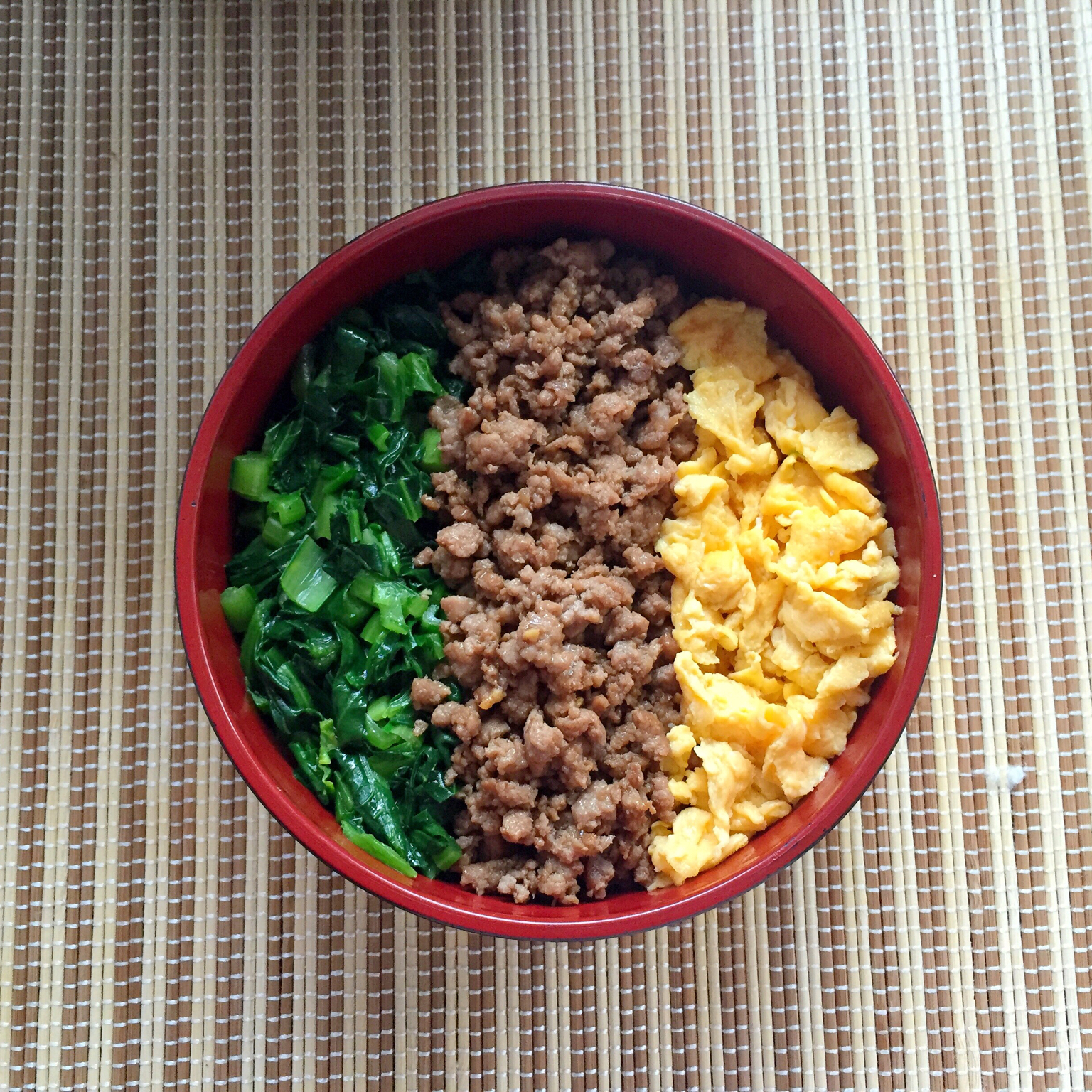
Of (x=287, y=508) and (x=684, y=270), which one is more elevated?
(x=684, y=270)

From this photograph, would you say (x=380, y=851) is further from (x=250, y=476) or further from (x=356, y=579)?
(x=250, y=476)

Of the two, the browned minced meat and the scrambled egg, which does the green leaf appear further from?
the scrambled egg

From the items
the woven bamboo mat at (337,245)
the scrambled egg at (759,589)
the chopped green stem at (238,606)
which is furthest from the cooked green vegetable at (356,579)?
the scrambled egg at (759,589)

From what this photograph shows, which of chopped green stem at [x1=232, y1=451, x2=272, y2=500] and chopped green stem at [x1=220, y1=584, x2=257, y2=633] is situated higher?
chopped green stem at [x1=232, y1=451, x2=272, y2=500]

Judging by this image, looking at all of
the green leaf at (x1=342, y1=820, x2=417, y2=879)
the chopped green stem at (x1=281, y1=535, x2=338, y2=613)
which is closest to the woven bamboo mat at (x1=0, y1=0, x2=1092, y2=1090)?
the green leaf at (x1=342, y1=820, x2=417, y2=879)

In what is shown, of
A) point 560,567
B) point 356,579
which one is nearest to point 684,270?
point 560,567

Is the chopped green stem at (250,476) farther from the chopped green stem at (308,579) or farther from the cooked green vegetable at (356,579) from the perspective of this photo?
the chopped green stem at (308,579)
